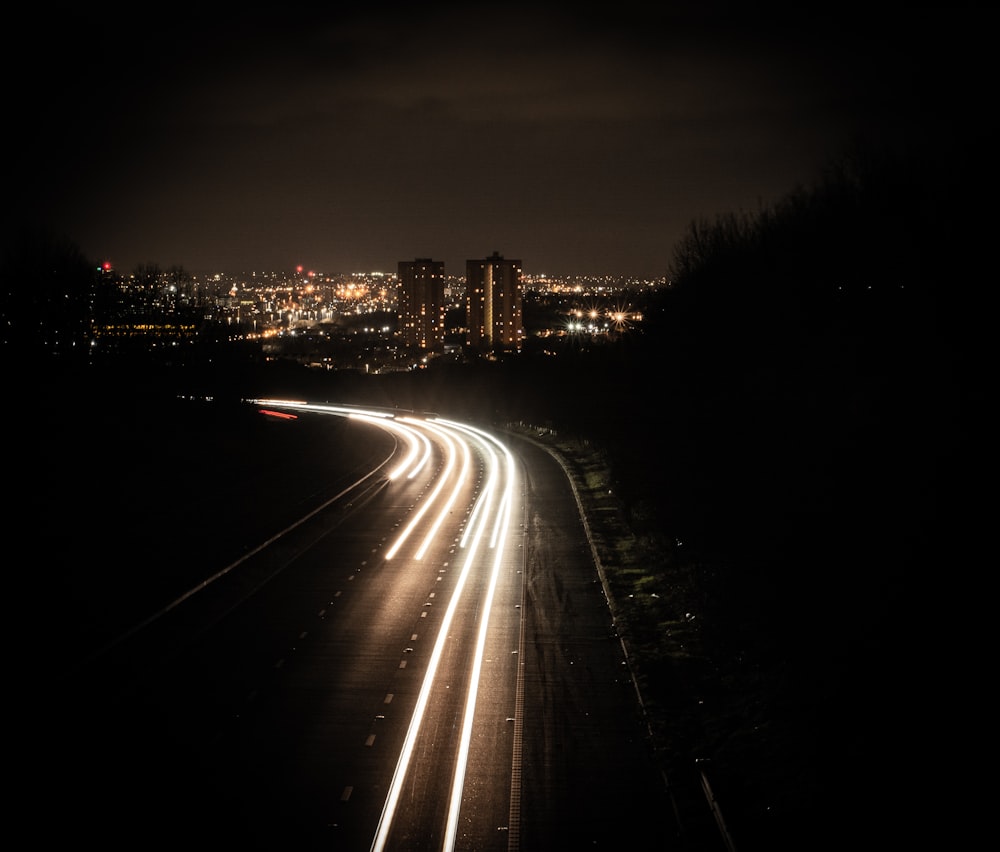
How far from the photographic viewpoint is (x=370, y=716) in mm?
13609

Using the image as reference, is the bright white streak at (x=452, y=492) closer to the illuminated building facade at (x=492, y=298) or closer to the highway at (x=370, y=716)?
the highway at (x=370, y=716)

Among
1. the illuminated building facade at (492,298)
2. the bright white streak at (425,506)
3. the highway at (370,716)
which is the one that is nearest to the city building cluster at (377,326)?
the illuminated building facade at (492,298)

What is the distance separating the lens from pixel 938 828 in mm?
9922

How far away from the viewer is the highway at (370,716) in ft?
34.4

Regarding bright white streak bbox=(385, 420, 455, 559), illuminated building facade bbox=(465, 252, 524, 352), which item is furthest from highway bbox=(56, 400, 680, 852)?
illuminated building facade bbox=(465, 252, 524, 352)

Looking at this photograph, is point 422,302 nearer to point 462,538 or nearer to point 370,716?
point 462,538

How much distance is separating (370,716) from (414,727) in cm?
76

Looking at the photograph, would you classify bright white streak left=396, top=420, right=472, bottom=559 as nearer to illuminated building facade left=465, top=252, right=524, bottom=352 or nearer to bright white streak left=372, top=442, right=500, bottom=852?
bright white streak left=372, top=442, right=500, bottom=852

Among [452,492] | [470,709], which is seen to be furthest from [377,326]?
[470,709]

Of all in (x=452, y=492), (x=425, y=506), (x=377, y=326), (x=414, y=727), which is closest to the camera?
(x=414, y=727)

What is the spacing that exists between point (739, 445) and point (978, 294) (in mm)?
9156

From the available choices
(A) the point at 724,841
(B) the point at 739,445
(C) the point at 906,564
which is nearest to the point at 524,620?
(C) the point at 906,564

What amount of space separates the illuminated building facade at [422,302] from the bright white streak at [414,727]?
15589 cm

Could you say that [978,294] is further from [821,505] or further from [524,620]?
[524,620]
